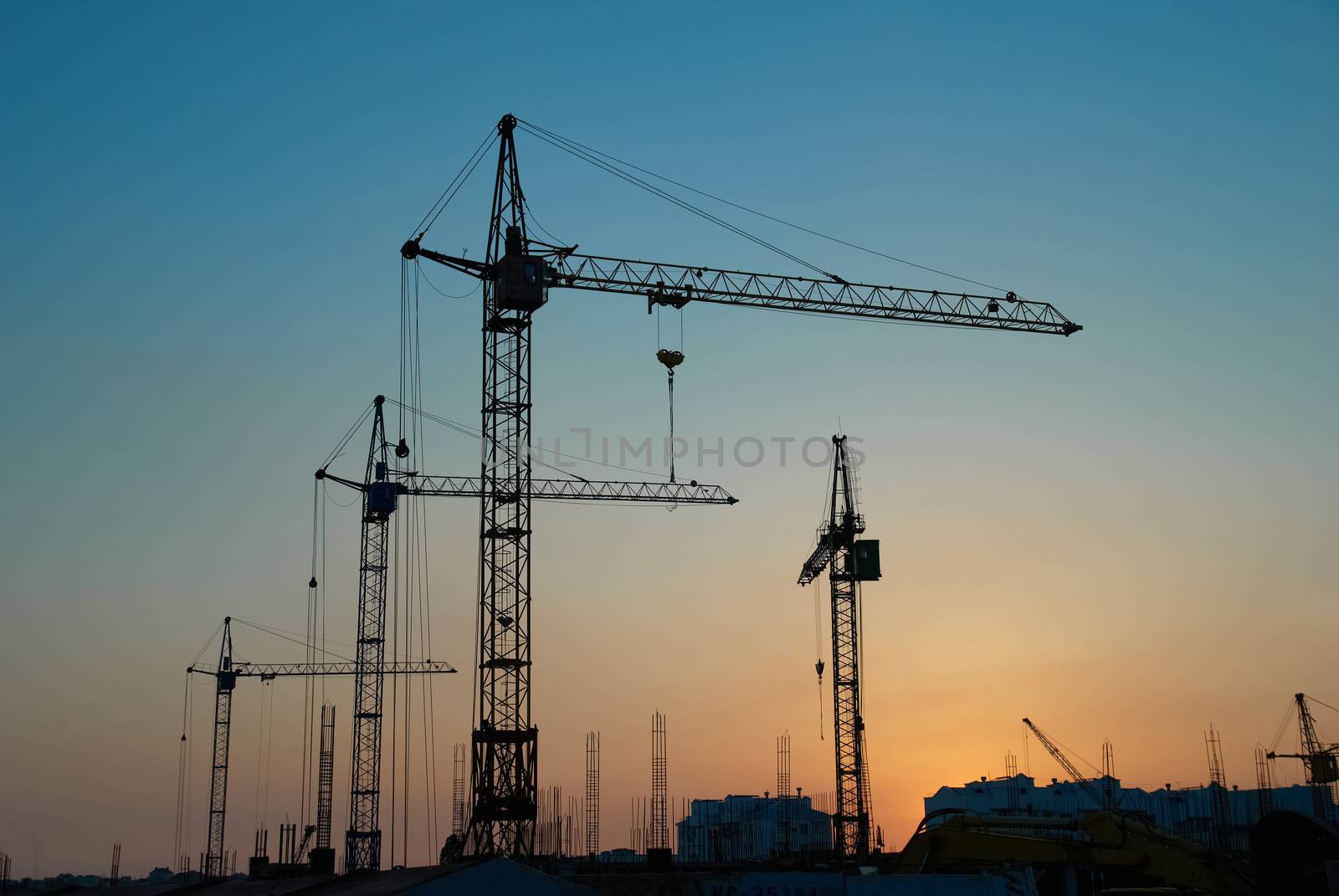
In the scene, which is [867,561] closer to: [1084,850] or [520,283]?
[520,283]

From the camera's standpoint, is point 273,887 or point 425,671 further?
point 425,671

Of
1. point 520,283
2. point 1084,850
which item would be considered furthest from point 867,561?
point 1084,850

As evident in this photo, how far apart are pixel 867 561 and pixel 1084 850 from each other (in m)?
46.5

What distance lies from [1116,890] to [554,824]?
135 feet


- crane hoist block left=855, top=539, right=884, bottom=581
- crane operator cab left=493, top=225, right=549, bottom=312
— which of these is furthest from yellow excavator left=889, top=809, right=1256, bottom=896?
crane hoist block left=855, top=539, right=884, bottom=581

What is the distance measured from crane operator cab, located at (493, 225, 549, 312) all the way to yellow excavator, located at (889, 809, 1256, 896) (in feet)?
99.2

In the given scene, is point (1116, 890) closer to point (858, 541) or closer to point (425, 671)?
point (858, 541)

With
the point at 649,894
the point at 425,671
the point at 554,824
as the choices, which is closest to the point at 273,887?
the point at 649,894

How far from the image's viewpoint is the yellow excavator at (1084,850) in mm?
32531

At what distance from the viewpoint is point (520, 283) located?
185 feet

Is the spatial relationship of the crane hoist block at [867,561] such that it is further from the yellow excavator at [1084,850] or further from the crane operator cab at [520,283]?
the yellow excavator at [1084,850]

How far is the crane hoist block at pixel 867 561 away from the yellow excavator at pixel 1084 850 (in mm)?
44728

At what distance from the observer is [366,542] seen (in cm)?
8838

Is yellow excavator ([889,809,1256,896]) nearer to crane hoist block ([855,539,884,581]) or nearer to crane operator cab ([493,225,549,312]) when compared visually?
crane operator cab ([493,225,549,312])
